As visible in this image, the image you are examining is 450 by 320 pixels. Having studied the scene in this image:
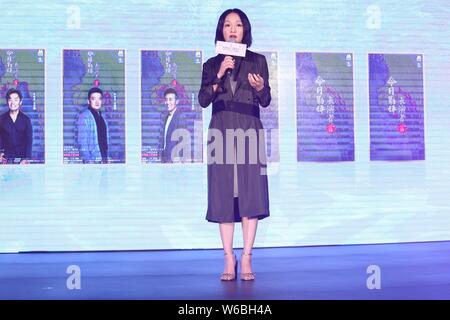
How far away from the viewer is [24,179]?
5.03 metres

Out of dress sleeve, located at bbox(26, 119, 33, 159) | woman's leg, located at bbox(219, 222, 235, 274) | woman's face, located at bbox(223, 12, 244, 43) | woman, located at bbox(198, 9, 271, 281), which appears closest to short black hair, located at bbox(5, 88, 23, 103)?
dress sleeve, located at bbox(26, 119, 33, 159)

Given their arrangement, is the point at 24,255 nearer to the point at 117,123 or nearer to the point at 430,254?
the point at 117,123

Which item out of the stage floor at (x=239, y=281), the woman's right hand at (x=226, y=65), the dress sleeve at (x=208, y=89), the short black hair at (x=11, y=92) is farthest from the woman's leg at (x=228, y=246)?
the short black hair at (x=11, y=92)

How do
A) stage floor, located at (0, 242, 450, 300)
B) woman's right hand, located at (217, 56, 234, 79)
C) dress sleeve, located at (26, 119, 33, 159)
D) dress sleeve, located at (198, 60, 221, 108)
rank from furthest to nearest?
1. dress sleeve, located at (26, 119, 33, 159)
2. dress sleeve, located at (198, 60, 221, 108)
3. woman's right hand, located at (217, 56, 234, 79)
4. stage floor, located at (0, 242, 450, 300)

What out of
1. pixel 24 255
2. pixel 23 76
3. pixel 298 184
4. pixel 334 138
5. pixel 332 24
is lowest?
pixel 24 255

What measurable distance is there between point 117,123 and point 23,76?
81 cm

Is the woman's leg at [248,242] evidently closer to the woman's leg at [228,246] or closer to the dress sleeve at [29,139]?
the woman's leg at [228,246]

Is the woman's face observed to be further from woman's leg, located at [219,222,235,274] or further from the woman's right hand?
woman's leg, located at [219,222,235,274]

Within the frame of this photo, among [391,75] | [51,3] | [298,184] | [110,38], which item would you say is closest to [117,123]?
[110,38]

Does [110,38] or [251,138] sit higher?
[110,38]

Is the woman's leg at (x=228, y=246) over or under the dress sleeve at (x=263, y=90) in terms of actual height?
under

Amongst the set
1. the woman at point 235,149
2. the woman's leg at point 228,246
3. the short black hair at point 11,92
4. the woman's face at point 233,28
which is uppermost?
the woman's face at point 233,28

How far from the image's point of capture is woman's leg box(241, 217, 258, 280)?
350cm

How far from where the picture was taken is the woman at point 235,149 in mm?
3504
